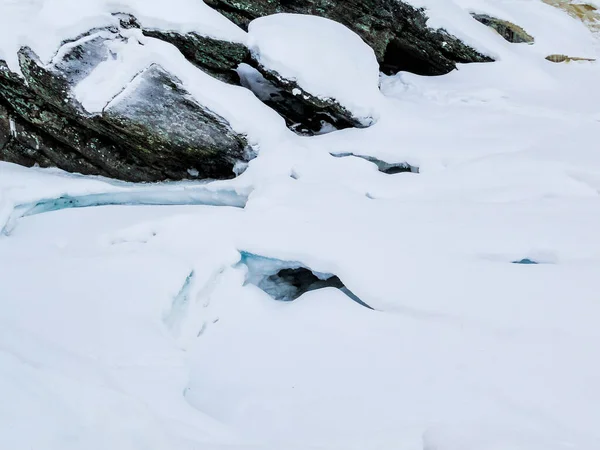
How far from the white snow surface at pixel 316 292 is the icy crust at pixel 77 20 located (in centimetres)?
4

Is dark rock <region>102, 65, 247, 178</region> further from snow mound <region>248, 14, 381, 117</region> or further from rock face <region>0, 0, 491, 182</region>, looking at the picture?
snow mound <region>248, 14, 381, 117</region>

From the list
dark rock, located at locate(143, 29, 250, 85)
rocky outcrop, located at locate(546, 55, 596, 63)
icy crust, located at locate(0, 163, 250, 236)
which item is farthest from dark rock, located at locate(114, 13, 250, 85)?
rocky outcrop, located at locate(546, 55, 596, 63)

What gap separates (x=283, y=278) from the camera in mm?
5613

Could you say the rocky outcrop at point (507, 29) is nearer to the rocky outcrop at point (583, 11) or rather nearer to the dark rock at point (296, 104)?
the rocky outcrop at point (583, 11)

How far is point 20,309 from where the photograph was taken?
13.8 ft

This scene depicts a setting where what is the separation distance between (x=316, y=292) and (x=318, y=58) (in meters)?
4.68

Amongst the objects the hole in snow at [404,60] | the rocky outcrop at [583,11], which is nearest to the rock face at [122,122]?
the hole in snow at [404,60]

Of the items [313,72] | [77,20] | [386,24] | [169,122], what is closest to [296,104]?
[313,72]

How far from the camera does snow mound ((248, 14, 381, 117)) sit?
768 cm

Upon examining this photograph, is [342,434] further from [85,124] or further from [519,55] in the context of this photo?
[519,55]

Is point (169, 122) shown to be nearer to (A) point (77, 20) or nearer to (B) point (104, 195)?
(B) point (104, 195)

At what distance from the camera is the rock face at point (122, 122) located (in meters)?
7.00

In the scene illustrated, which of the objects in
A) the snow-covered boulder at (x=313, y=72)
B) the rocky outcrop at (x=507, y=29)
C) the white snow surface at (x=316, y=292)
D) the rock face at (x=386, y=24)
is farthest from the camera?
the rocky outcrop at (x=507, y=29)

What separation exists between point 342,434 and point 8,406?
2.14m
